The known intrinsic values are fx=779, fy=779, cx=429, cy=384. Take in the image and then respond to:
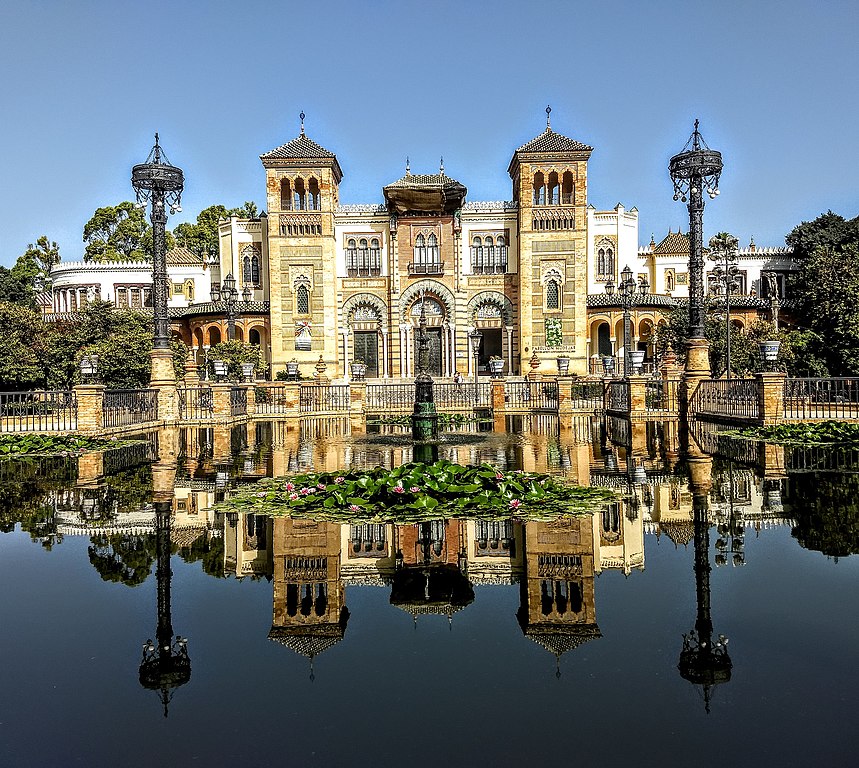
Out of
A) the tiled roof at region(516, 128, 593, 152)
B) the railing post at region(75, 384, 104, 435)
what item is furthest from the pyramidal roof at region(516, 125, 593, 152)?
the railing post at region(75, 384, 104, 435)

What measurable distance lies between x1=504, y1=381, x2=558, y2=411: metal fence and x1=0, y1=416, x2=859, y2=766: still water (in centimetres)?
1925

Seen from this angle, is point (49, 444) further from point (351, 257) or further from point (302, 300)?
point (351, 257)

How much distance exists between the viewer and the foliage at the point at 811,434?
15.6 metres

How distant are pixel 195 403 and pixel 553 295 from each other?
26871 millimetres

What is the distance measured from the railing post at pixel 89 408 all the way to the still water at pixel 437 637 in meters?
10.1

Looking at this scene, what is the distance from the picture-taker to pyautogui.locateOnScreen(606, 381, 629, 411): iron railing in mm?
25097

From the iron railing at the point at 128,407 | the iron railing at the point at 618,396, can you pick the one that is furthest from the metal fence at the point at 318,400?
the iron railing at the point at 618,396

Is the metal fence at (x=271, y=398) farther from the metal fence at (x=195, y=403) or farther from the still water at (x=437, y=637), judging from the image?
the still water at (x=437, y=637)

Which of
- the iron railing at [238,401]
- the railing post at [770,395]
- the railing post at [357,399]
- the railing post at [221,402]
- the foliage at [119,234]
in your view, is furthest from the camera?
the foliage at [119,234]

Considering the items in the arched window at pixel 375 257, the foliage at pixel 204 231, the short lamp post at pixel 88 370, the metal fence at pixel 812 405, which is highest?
the foliage at pixel 204 231

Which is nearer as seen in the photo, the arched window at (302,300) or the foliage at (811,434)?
the foliage at (811,434)

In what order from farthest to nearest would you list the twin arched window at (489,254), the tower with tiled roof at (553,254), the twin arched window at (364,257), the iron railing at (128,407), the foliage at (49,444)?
the twin arched window at (364,257) → the twin arched window at (489,254) → the tower with tiled roof at (553,254) → the iron railing at (128,407) → the foliage at (49,444)

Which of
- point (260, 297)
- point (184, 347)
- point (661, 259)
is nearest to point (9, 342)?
point (184, 347)

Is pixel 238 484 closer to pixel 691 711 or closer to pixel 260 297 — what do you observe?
pixel 691 711
